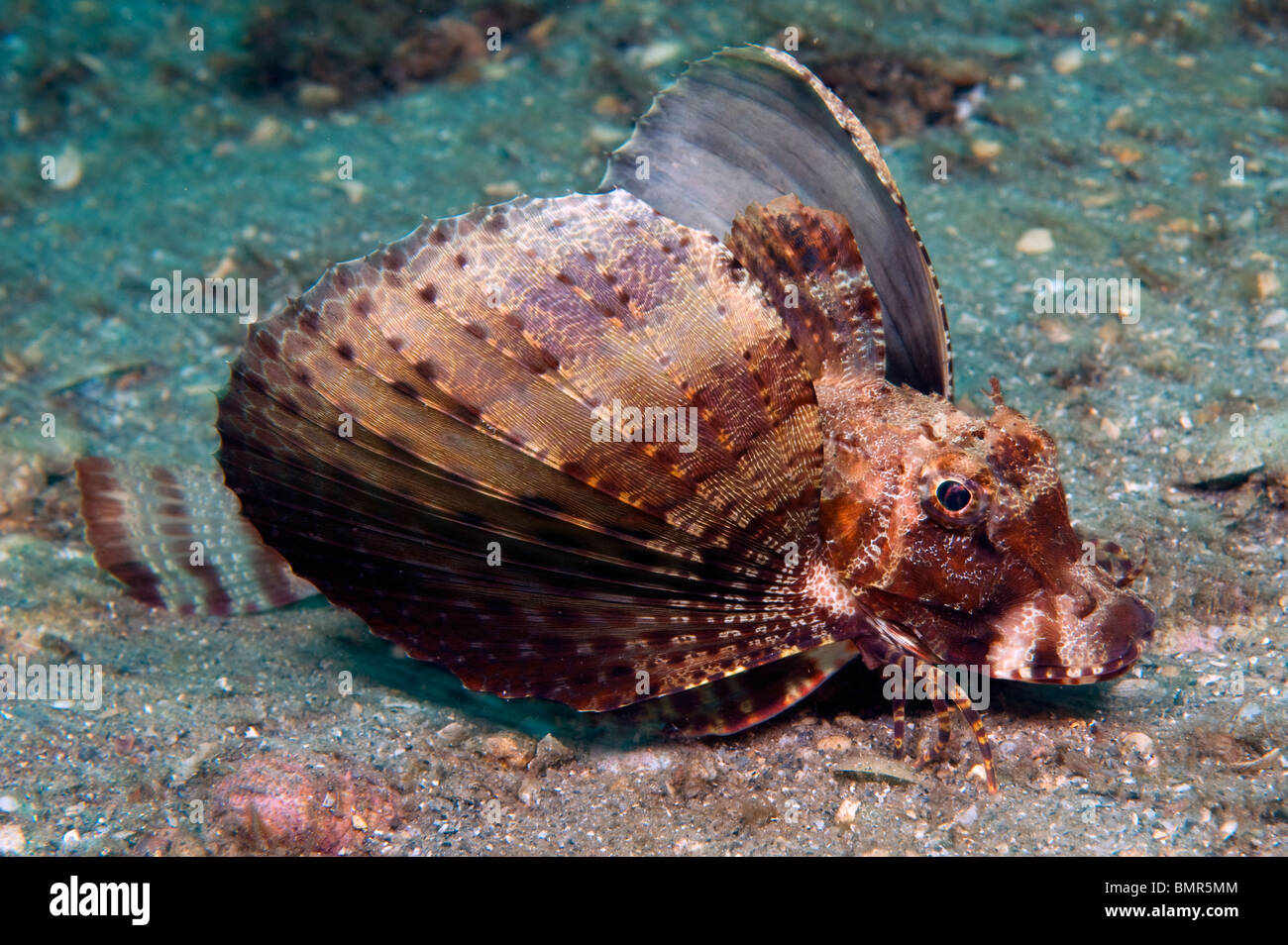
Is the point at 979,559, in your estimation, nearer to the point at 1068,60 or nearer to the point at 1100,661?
the point at 1100,661

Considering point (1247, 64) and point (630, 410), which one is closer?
point (630, 410)

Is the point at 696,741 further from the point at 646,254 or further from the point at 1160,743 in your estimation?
the point at 646,254

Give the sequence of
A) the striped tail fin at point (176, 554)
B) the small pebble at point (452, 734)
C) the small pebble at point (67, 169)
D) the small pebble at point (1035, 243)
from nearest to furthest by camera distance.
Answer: the small pebble at point (452, 734) < the striped tail fin at point (176, 554) < the small pebble at point (1035, 243) < the small pebble at point (67, 169)

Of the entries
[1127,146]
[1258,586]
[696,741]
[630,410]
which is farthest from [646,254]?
[1127,146]

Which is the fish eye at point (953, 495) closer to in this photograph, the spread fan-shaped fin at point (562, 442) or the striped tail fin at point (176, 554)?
the spread fan-shaped fin at point (562, 442)

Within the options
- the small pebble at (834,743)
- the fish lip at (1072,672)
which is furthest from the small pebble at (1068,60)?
the small pebble at (834,743)

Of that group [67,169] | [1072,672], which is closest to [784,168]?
[1072,672]
